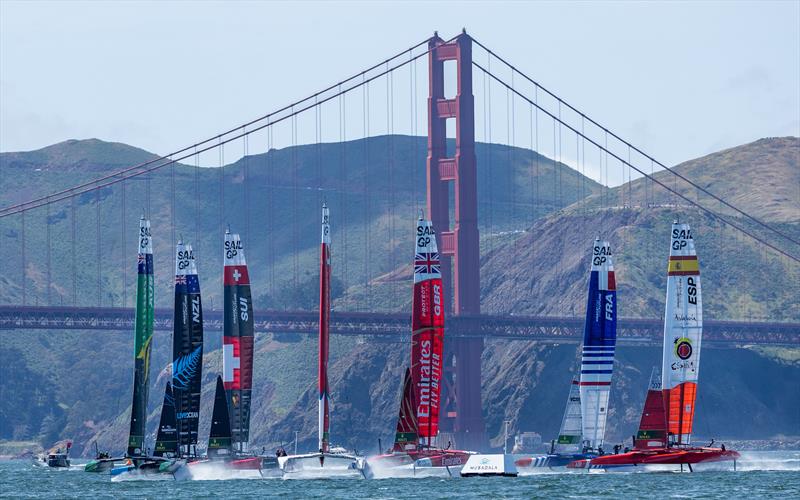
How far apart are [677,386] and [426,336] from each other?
844cm

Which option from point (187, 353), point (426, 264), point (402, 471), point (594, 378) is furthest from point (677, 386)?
point (187, 353)

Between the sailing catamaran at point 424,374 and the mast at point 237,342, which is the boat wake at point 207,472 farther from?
the sailing catamaran at point 424,374

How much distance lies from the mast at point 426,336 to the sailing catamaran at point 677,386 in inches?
233

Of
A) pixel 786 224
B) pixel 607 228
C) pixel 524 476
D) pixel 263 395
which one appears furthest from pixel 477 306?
pixel 786 224

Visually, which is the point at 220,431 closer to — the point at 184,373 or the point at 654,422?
the point at 184,373

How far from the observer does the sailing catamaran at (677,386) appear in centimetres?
6306

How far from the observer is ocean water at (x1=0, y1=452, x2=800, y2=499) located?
56375 millimetres

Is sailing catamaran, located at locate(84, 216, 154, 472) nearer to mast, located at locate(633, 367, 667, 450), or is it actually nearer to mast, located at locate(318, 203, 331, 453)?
mast, located at locate(318, 203, 331, 453)

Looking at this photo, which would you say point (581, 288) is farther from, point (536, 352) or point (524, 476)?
point (524, 476)

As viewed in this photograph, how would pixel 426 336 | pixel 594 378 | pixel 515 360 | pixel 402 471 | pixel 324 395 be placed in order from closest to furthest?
pixel 402 471
pixel 426 336
pixel 324 395
pixel 594 378
pixel 515 360

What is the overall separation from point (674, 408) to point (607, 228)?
113130mm

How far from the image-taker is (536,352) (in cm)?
14825

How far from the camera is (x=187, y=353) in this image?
216ft

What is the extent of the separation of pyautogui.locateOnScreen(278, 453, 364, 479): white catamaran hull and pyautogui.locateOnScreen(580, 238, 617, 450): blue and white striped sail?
8.21 meters
